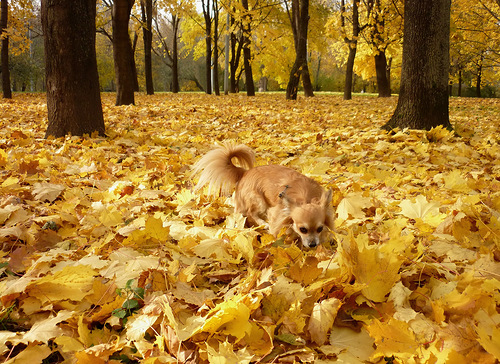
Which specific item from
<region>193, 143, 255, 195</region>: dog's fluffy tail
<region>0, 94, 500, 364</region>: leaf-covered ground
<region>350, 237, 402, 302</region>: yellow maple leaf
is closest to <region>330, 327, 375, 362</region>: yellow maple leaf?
<region>0, 94, 500, 364</region>: leaf-covered ground

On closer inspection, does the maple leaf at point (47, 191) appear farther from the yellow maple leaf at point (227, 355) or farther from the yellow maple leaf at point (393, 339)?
the yellow maple leaf at point (393, 339)

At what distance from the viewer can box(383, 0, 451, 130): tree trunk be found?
16.1 ft

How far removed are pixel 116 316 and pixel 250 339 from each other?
594 mm

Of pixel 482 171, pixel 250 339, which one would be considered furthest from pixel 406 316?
pixel 482 171

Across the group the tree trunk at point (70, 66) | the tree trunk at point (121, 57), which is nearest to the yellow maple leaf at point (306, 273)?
the tree trunk at point (70, 66)

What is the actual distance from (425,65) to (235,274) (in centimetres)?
469

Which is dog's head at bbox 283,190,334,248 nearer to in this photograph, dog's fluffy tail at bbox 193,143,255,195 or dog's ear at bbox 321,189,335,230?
dog's ear at bbox 321,189,335,230

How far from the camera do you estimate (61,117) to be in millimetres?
5246

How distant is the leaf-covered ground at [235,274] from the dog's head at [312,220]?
11 centimetres

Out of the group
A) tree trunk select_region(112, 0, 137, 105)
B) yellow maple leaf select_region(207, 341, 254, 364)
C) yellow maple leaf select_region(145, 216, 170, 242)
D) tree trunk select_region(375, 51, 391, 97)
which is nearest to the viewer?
yellow maple leaf select_region(207, 341, 254, 364)

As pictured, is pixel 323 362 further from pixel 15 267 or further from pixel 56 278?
pixel 15 267

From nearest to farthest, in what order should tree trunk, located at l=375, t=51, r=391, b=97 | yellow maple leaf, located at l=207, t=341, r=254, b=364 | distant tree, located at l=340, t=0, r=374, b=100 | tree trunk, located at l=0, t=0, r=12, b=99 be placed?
yellow maple leaf, located at l=207, t=341, r=254, b=364 → tree trunk, located at l=0, t=0, r=12, b=99 → distant tree, located at l=340, t=0, r=374, b=100 → tree trunk, located at l=375, t=51, r=391, b=97

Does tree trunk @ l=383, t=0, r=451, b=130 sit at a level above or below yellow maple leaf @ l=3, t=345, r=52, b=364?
above

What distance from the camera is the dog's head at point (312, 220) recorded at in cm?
213
